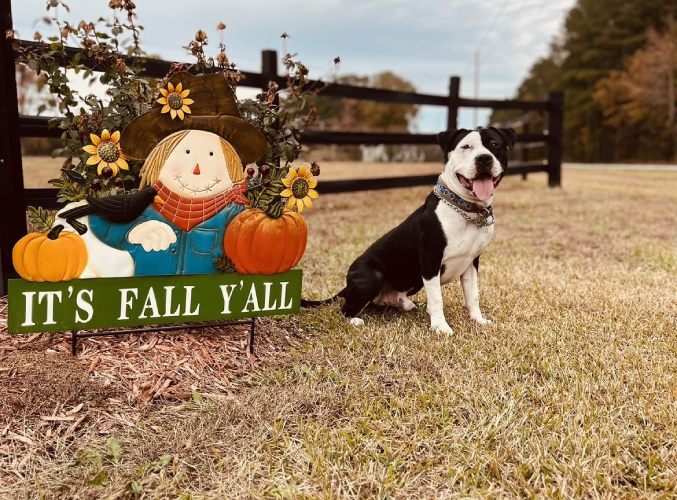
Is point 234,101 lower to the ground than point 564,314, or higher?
higher

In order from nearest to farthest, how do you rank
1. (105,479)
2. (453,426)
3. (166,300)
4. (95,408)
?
(105,479), (453,426), (95,408), (166,300)

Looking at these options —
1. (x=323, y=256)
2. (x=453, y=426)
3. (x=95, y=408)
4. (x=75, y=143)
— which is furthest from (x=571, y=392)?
(x=323, y=256)

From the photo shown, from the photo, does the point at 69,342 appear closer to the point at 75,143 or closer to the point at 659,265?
the point at 75,143

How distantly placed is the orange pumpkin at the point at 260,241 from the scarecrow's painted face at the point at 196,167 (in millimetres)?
199

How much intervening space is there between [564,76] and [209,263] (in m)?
44.4

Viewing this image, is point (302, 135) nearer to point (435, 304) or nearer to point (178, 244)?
point (435, 304)

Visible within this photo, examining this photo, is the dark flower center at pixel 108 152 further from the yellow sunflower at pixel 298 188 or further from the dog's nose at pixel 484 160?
the dog's nose at pixel 484 160

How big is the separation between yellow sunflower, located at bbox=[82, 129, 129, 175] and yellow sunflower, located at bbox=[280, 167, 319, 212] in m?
0.76

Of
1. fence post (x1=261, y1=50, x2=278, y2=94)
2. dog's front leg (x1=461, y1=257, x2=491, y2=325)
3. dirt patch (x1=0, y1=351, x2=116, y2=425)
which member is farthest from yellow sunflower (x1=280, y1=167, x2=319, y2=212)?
fence post (x1=261, y1=50, x2=278, y2=94)

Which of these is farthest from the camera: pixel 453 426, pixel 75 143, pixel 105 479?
pixel 75 143

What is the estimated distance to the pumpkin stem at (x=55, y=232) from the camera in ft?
8.36

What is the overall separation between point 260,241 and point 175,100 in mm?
756

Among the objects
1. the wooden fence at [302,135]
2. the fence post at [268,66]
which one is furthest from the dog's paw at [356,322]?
the fence post at [268,66]

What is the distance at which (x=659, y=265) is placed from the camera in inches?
201
